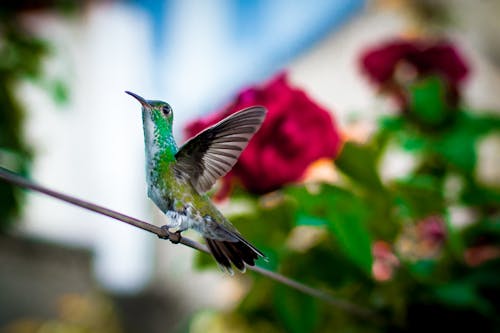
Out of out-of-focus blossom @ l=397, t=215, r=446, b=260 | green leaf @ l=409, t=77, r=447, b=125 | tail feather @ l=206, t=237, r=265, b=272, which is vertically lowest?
out-of-focus blossom @ l=397, t=215, r=446, b=260

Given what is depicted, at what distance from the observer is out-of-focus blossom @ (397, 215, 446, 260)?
0.42 meters

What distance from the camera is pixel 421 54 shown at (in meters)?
0.48

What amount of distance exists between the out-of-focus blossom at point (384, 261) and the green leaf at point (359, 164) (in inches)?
1.8

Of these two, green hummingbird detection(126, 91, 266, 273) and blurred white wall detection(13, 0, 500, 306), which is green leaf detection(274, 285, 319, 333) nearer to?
green hummingbird detection(126, 91, 266, 273)

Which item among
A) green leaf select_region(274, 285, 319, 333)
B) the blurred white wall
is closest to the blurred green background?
green leaf select_region(274, 285, 319, 333)

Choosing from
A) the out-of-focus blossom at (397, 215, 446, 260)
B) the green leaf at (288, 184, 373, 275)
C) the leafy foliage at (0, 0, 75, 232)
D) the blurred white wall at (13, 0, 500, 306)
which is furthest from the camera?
the blurred white wall at (13, 0, 500, 306)

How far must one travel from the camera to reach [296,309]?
0.31 meters

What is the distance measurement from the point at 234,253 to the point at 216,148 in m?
0.04

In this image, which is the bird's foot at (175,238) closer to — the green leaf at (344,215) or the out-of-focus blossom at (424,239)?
the green leaf at (344,215)

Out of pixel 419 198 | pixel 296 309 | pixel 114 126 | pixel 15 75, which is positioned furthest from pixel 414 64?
pixel 114 126

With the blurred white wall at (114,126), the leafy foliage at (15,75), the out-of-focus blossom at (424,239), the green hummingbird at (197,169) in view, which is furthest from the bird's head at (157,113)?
the blurred white wall at (114,126)

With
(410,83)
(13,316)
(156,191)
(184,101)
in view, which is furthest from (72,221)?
(156,191)

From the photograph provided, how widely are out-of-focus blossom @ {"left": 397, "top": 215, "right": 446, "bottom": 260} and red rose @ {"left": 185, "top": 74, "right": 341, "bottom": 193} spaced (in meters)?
0.12

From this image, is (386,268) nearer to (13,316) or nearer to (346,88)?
(346,88)
